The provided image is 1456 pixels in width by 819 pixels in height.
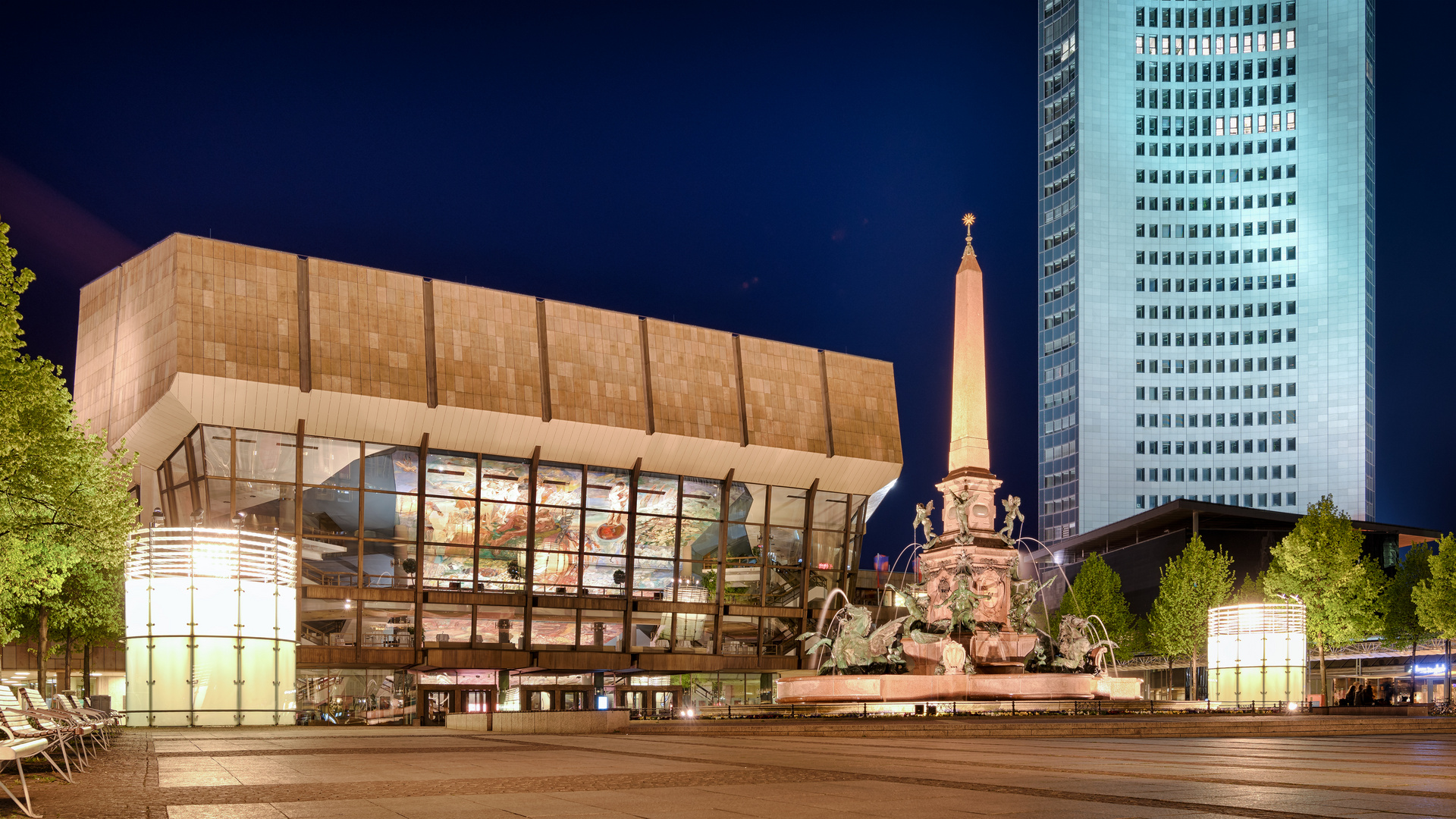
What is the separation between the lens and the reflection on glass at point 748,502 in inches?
2344

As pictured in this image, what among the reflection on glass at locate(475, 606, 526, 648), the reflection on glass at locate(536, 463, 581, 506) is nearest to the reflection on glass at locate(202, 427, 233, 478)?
the reflection on glass at locate(475, 606, 526, 648)

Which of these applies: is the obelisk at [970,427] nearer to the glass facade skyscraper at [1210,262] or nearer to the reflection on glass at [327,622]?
the reflection on glass at [327,622]

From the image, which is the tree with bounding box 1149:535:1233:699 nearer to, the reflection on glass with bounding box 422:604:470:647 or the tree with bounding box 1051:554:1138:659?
the tree with bounding box 1051:554:1138:659

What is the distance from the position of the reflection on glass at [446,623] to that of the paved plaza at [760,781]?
31976 mm

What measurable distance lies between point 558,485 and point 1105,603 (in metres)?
32.0

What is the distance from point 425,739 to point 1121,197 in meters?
125

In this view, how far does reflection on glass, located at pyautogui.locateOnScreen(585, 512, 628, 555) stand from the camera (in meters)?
56.2

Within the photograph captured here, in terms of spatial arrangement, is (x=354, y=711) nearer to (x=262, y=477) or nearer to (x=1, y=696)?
(x=262, y=477)

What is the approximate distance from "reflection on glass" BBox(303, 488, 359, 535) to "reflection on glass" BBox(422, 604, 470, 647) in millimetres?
4715

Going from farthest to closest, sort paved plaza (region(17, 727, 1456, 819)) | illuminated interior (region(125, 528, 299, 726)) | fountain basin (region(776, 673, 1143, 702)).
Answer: fountain basin (region(776, 673, 1143, 702)) → illuminated interior (region(125, 528, 299, 726)) → paved plaza (region(17, 727, 1456, 819))

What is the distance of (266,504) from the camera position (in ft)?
161

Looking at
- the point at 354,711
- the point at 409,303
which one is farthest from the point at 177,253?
the point at 354,711

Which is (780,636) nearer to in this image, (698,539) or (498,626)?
(698,539)

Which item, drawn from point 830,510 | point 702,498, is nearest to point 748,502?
point 702,498
